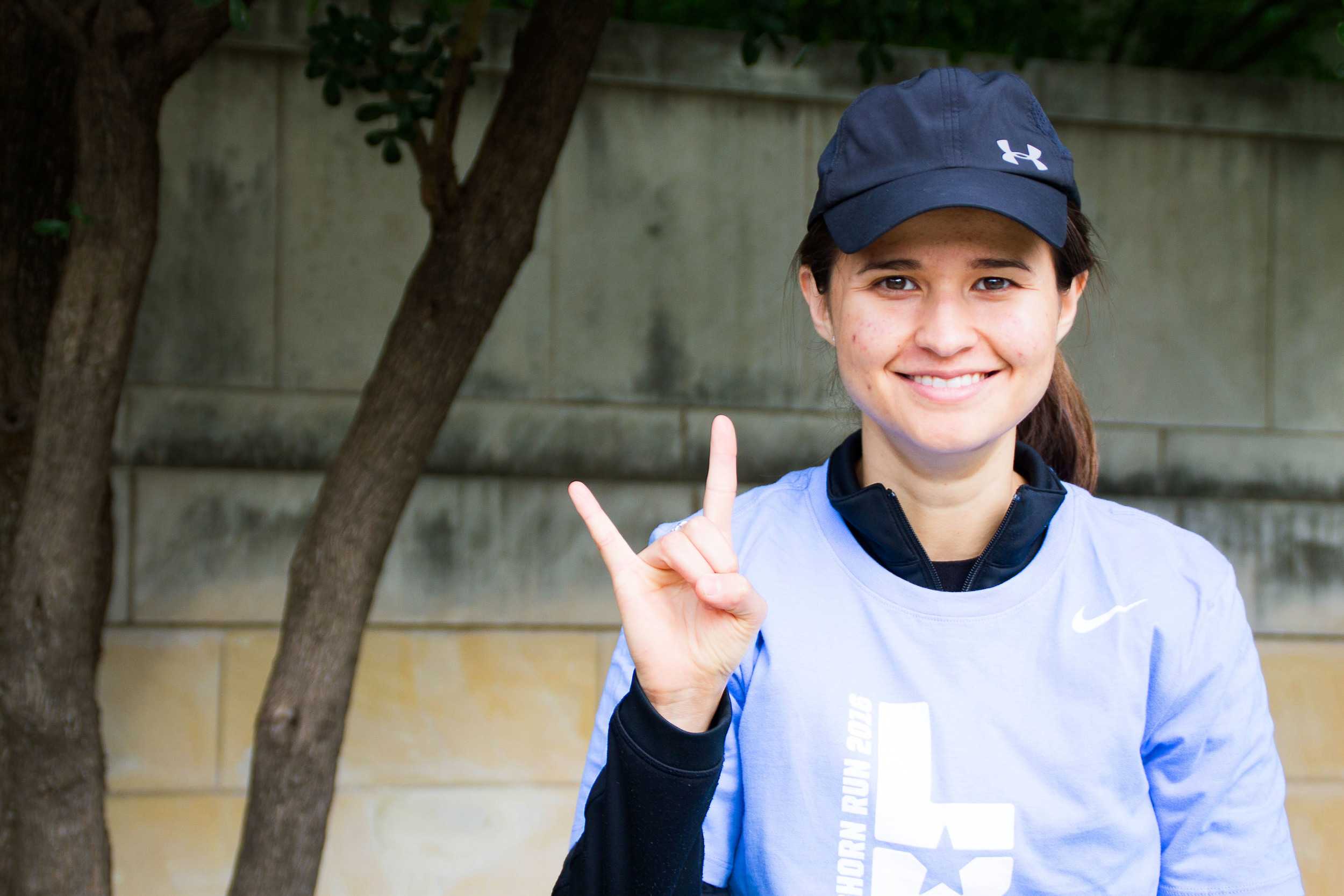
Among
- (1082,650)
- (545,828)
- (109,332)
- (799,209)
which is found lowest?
(545,828)

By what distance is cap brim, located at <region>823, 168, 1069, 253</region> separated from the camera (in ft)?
4.83

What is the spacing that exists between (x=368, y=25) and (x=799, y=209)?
1847 millimetres

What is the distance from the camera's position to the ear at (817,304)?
Answer: 5.65 ft

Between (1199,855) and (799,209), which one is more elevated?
(799,209)

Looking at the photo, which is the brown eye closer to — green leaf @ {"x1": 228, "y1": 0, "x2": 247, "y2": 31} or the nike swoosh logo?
the nike swoosh logo

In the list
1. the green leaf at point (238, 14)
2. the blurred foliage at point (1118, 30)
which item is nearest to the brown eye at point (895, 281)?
the green leaf at point (238, 14)

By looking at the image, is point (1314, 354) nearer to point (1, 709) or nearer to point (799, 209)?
point (799, 209)

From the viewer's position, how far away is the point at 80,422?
2646 mm

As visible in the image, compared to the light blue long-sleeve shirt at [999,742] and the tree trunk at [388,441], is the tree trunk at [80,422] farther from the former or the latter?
the light blue long-sleeve shirt at [999,742]

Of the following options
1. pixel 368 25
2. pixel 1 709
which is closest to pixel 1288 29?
pixel 368 25

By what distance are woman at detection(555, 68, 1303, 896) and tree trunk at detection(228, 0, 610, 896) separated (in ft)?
4.23

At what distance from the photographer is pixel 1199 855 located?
4.86ft

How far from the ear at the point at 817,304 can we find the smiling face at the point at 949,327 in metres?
0.13

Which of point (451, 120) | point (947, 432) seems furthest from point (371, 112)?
point (947, 432)
